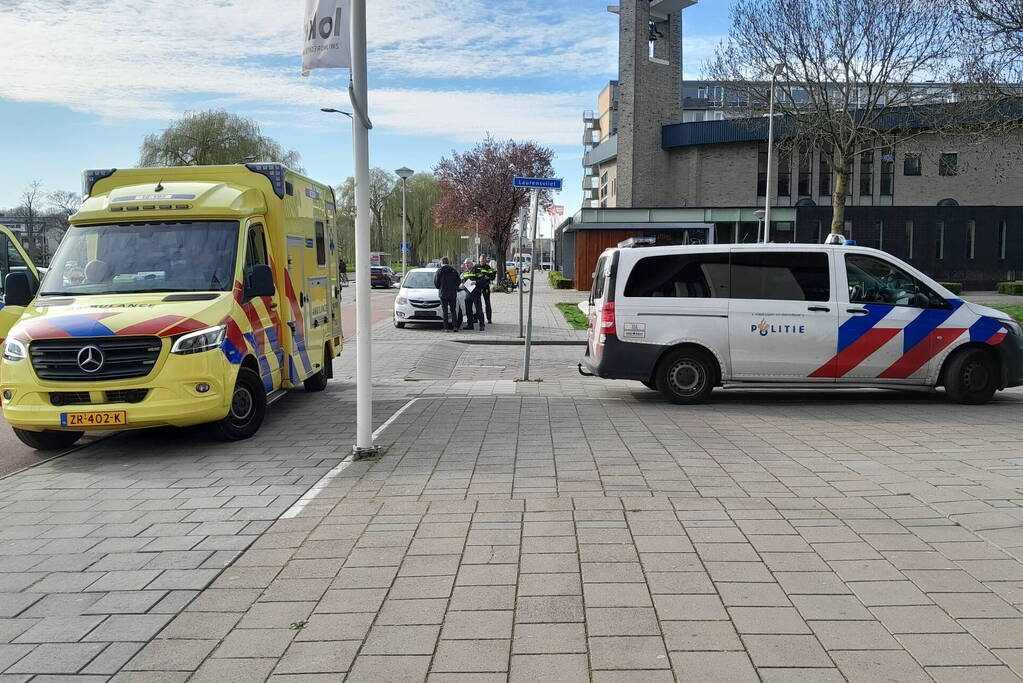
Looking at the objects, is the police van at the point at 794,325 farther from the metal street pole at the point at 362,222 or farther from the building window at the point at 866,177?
the building window at the point at 866,177

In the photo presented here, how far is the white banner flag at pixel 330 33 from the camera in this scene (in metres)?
6.62

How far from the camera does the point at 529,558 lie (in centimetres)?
457

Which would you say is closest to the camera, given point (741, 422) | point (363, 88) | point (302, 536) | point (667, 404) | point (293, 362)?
point (302, 536)

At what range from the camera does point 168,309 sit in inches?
292

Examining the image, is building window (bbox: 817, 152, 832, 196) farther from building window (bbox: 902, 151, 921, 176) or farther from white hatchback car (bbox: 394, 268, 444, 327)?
white hatchback car (bbox: 394, 268, 444, 327)

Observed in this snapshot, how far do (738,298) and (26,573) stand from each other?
25.1 feet

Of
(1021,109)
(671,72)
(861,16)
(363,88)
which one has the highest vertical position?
(671,72)

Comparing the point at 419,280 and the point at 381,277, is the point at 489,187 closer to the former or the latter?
the point at 381,277

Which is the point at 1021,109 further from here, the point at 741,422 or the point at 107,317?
the point at 107,317

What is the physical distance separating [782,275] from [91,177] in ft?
25.1

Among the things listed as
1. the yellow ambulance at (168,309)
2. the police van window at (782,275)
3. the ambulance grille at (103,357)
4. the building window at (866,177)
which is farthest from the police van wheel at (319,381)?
the building window at (866,177)

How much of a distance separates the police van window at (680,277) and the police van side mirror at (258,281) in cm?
410

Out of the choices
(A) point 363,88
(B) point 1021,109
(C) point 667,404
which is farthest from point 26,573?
(B) point 1021,109

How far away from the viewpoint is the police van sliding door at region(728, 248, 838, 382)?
32.3 feet
